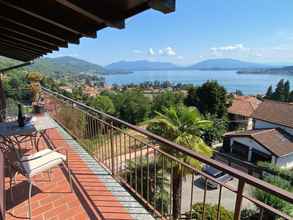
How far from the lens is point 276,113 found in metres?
21.8

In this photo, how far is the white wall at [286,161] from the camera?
16.9m

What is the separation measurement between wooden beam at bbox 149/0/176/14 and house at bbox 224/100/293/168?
1794cm

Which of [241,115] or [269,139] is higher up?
[241,115]

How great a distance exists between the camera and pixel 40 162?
2658mm

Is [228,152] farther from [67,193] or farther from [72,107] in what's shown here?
[67,193]

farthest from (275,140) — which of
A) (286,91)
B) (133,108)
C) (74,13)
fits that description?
(286,91)

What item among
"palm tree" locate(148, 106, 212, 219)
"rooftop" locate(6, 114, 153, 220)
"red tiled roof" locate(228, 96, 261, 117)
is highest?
"rooftop" locate(6, 114, 153, 220)

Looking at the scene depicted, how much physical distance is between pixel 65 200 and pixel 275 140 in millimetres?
19403

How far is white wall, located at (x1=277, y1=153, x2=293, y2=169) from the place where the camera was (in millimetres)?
16875

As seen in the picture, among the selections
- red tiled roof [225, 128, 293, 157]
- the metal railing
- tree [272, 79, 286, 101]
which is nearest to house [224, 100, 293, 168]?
red tiled roof [225, 128, 293, 157]

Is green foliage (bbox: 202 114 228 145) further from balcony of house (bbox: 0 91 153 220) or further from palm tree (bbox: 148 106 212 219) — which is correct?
balcony of house (bbox: 0 91 153 220)

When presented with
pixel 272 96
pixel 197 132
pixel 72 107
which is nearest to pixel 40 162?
pixel 72 107

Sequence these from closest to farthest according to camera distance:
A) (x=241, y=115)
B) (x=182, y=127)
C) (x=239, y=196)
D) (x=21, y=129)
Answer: (x=239, y=196)
(x=21, y=129)
(x=182, y=127)
(x=241, y=115)

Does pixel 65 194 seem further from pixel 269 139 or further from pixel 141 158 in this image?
pixel 269 139
